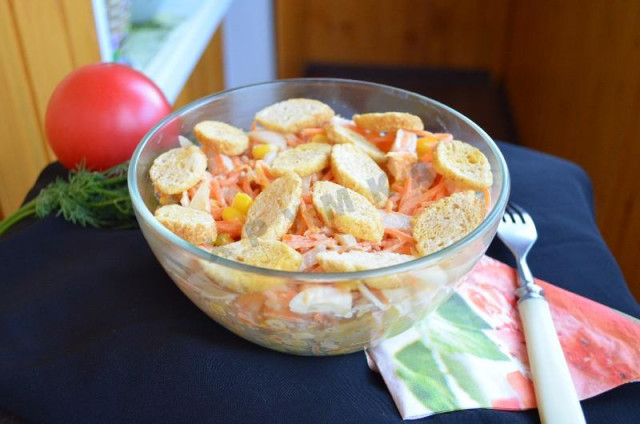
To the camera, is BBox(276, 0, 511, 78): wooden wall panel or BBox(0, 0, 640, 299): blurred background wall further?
BBox(276, 0, 511, 78): wooden wall panel

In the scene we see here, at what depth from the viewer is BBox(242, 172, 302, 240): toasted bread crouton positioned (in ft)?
2.29

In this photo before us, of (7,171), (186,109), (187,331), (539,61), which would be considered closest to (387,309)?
(187,331)

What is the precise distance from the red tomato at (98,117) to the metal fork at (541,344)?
2.07 feet

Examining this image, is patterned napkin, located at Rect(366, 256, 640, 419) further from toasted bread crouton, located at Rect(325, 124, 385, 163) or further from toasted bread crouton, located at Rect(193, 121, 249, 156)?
toasted bread crouton, located at Rect(193, 121, 249, 156)

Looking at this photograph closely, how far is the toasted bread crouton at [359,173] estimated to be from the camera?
2.56 feet

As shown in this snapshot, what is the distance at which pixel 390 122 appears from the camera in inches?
34.7

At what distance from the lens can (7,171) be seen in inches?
58.3

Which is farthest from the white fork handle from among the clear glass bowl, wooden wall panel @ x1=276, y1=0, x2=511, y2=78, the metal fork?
wooden wall panel @ x1=276, y1=0, x2=511, y2=78

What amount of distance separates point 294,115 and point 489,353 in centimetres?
43

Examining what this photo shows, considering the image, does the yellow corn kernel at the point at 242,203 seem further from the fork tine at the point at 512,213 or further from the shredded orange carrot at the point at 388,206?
the fork tine at the point at 512,213

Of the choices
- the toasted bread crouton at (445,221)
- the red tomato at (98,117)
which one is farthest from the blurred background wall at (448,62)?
the toasted bread crouton at (445,221)

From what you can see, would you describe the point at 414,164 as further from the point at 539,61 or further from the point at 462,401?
the point at 539,61

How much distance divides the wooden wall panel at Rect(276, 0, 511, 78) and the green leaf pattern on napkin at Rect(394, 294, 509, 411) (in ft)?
8.19

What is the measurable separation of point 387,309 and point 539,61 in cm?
231
